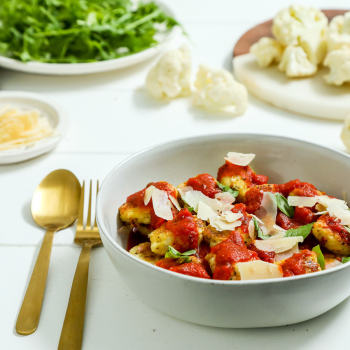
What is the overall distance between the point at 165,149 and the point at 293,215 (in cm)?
42

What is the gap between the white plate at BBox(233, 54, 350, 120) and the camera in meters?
1.84

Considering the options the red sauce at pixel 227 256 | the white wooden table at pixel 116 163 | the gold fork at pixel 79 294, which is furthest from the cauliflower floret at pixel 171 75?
the red sauce at pixel 227 256

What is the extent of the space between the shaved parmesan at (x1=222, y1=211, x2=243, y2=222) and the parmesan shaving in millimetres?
966

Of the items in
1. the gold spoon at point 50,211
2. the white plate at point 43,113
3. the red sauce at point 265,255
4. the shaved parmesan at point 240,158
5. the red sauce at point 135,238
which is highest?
the shaved parmesan at point 240,158

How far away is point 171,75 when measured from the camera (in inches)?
76.7

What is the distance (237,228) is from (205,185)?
0.19 meters

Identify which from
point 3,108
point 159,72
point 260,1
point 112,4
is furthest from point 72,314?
point 260,1

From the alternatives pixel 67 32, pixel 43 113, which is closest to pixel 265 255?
pixel 43 113

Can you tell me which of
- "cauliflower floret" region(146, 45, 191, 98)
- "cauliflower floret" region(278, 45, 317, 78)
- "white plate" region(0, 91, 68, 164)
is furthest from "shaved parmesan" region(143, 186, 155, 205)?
"cauliflower floret" region(278, 45, 317, 78)

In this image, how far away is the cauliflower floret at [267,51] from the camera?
2074 mm

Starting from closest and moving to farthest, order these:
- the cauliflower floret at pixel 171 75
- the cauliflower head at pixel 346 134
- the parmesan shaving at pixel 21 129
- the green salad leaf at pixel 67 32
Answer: the cauliflower head at pixel 346 134
the parmesan shaving at pixel 21 129
the cauliflower floret at pixel 171 75
the green salad leaf at pixel 67 32

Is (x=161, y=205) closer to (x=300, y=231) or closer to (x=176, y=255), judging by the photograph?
(x=176, y=255)

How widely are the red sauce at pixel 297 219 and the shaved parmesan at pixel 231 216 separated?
0.42 ft

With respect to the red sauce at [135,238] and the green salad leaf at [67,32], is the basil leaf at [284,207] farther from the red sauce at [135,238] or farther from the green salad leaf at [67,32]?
the green salad leaf at [67,32]
